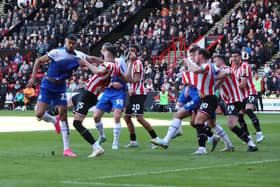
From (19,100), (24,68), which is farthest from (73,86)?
(24,68)

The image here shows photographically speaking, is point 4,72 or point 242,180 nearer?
point 242,180

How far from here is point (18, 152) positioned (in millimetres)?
16953

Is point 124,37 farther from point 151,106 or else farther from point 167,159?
point 167,159

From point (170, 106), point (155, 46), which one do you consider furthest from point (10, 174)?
point (155, 46)

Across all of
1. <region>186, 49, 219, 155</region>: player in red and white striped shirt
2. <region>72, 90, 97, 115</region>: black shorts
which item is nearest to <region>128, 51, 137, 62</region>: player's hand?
<region>72, 90, 97, 115</region>: black shorts

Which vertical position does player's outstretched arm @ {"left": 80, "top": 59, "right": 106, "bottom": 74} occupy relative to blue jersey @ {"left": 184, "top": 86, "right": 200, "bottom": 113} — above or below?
above

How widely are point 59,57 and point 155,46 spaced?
31.6 m

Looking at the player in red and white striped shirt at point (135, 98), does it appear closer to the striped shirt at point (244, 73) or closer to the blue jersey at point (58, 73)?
the striped shirt at point (244, 73)

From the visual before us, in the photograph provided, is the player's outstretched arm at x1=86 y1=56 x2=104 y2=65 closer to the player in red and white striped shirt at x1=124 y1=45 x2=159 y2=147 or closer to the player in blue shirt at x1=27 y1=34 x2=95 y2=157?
the player in blue shirt at x1=27 y1=34 x2=95 y2=157

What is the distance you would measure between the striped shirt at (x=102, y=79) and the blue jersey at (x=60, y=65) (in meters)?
0.80

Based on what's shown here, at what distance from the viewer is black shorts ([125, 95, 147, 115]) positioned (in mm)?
19172

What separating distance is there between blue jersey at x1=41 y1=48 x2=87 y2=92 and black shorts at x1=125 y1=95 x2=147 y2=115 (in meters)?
2.76

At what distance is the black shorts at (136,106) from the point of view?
62.9 ft

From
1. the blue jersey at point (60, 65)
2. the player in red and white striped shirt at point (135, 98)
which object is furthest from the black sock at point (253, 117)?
the blue jersey at point (60, 65)
